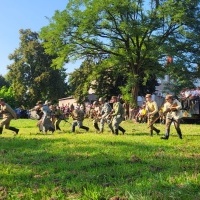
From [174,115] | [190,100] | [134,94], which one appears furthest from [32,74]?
[174,115]

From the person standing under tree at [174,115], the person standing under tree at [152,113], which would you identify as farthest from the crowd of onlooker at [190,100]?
the person standing under tree at [174,115]

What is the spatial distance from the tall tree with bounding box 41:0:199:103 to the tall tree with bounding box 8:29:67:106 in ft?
76.5

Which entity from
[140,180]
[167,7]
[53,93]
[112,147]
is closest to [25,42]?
[53,93]

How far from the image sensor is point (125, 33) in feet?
133

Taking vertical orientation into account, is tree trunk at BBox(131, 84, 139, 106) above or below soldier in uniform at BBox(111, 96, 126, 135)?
above

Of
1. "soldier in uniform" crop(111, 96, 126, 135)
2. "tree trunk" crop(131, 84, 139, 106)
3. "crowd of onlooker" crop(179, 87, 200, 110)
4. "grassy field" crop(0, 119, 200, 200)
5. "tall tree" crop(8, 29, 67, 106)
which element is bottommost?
"grassy field" crop(0, 119, 200, 200)

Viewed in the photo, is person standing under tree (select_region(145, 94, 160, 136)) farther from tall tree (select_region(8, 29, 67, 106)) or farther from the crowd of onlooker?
tall tree (select_region(8, 29, 67, 106))

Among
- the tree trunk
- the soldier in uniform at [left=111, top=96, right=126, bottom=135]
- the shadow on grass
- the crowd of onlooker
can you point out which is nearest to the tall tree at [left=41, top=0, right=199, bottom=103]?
the tree trunk

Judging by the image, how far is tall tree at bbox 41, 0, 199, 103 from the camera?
38.9 m

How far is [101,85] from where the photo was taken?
173 ft

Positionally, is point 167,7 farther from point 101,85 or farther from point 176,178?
point 176,178

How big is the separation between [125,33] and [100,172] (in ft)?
111

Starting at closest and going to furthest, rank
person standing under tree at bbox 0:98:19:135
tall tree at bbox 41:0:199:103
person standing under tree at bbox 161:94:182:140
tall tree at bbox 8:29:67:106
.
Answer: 1. person standing under tree at bbox 161:94:182:140
2. person standing under tree at bbox 0:98:19:135
3. tall tree at bbox 41:0:199:103
4. tall tree at bbox 8:29:67:106

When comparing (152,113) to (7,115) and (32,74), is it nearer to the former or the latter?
(7,115)
